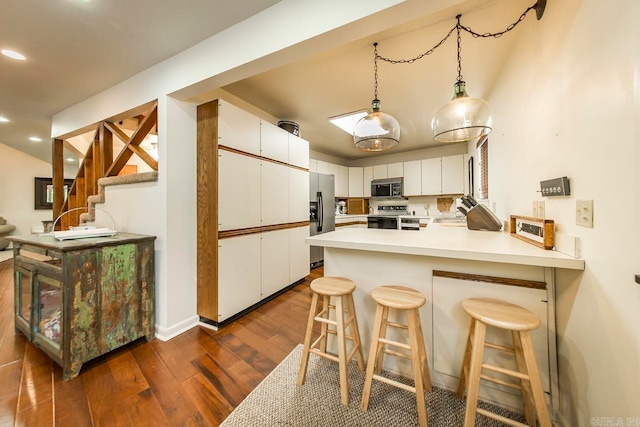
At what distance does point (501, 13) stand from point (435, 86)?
0.96 metres

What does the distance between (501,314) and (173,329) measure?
2.43 meters

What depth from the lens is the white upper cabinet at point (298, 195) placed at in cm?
322

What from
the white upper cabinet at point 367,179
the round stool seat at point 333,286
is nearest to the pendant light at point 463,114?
the round stool seat at point 333,286

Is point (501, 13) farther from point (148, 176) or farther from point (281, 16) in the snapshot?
point (148, 176)

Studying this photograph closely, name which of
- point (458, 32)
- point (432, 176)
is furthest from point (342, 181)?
point (458, 32)

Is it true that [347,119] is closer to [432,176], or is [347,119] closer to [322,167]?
[322,167]

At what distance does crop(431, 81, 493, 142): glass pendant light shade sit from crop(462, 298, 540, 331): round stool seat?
103 centimetres

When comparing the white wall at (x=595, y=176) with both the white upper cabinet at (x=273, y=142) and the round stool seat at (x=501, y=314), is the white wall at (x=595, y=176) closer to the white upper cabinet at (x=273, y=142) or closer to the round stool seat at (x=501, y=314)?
the round stool seat at (x=501, y=314)

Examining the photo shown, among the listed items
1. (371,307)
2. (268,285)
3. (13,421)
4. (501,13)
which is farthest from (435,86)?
(13,421)

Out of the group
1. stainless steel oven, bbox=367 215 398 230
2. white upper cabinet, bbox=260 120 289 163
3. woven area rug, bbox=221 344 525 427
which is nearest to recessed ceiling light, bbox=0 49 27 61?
white upper cabinet, bbox=260 120 289 163

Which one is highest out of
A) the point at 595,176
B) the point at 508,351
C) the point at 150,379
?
the point at 595,176

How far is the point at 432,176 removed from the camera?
189 inches

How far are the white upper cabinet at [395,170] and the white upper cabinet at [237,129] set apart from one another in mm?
3536

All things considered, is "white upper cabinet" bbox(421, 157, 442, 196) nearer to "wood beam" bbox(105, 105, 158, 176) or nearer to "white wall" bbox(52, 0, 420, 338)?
"white wall" bbox(52, 0, 420, 338)
